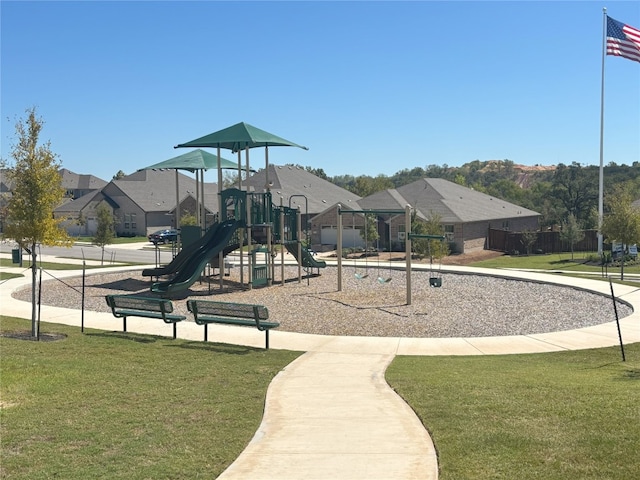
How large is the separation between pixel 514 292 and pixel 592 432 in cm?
1630

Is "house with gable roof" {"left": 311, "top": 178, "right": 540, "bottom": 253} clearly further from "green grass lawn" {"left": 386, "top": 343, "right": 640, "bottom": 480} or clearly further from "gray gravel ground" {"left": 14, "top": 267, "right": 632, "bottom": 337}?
"green grass lawn" {"left": 386, "top": 343, "right": 640, "bottom": 480}

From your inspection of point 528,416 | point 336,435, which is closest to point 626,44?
point 528,416

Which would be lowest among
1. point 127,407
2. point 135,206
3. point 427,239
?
point 127,407

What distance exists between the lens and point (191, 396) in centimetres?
920

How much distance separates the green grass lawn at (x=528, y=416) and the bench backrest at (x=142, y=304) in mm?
5888

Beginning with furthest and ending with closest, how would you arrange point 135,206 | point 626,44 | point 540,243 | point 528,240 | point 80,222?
point 135,206 → point 540,243 → point 528,240 → point 626,44 → point 80,222

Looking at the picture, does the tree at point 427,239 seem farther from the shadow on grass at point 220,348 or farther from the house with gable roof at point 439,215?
the shadow on grass at point 220,348

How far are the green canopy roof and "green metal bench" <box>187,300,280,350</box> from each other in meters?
13.5

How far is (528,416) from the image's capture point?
790cm

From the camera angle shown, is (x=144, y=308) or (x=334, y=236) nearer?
(x=144, y=308)

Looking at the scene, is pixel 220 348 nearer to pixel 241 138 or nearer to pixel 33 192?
pixel 33 192

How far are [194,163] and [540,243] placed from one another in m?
30.4

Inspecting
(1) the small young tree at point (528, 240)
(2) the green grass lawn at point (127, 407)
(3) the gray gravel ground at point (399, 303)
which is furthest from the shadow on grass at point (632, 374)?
(1) the small young tree at point (528, 240)

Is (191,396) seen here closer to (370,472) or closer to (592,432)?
(370,472)
